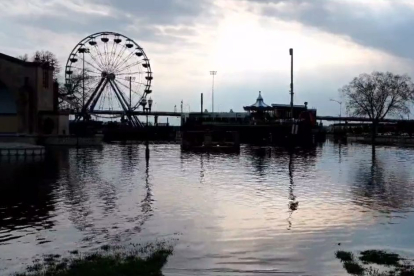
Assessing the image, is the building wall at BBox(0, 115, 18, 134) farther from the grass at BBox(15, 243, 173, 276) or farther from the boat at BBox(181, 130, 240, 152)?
the grass at BBox(15, 243, 173, 276)

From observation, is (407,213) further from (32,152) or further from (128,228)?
(32,152)

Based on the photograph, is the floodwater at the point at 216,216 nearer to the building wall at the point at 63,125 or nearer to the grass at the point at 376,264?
the grass at the point at 376,264

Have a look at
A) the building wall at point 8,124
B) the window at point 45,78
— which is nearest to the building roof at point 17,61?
the window at point 45,78

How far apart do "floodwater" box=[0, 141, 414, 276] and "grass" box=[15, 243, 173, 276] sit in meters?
0.33

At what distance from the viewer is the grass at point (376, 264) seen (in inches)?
406

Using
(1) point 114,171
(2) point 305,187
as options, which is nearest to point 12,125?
(1) point 114,171

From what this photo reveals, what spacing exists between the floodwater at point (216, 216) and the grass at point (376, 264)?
0.89 feet

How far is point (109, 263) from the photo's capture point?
10969 mm

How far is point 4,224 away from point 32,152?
107 ft

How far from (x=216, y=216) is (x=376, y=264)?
7.42m

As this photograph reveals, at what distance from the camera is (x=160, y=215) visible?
59.4 ft

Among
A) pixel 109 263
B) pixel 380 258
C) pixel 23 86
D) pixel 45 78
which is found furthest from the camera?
pixel 45 78

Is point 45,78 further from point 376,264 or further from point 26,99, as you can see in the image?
point 376,264

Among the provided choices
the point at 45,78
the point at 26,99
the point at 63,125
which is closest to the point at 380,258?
the point at 26,99
